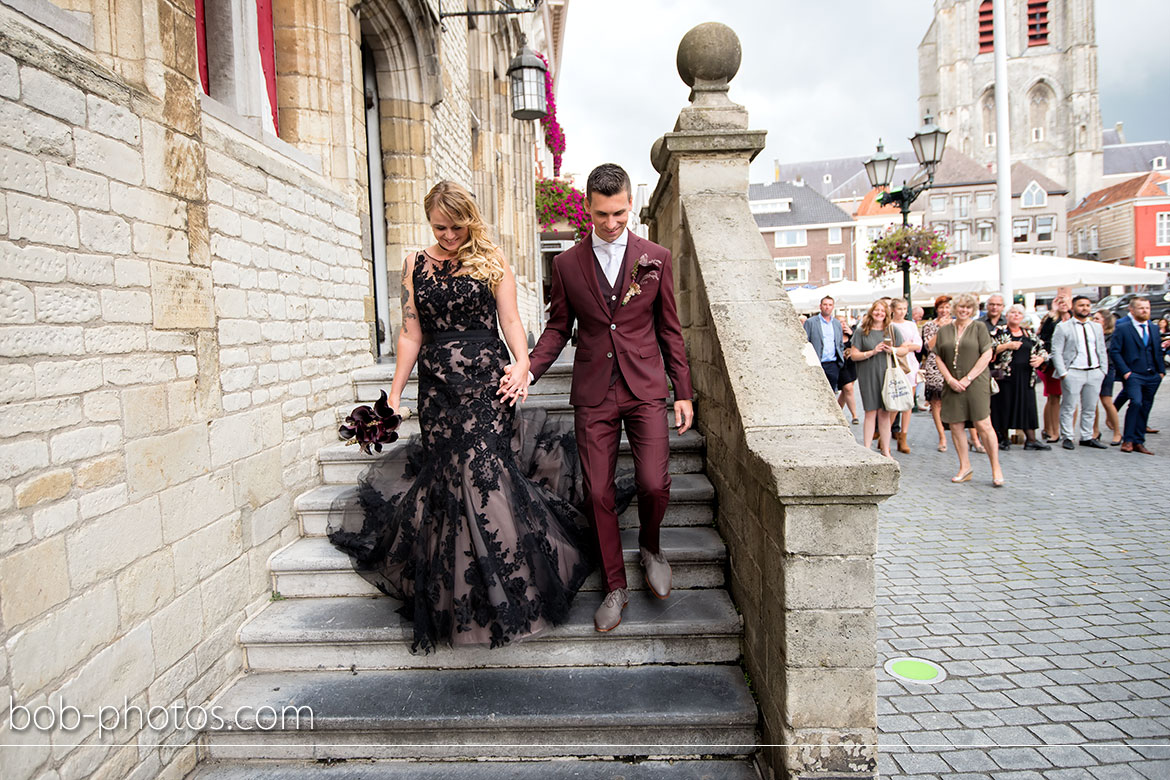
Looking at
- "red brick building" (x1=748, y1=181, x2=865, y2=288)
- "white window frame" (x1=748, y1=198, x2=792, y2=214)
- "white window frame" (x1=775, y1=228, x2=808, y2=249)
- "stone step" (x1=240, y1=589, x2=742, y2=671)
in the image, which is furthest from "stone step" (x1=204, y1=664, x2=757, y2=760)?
"white window frame" (x1=748, y1=198, x2=792, y2=214)

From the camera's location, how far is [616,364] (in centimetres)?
328

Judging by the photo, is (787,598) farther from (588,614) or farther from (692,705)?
(588,614)

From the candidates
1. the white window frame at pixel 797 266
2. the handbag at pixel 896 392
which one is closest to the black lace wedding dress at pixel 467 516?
the handbag at pixel 896 392

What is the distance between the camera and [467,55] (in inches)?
456

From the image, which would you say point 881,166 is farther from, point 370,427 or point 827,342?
point 370,427

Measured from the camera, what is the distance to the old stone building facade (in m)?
2.33

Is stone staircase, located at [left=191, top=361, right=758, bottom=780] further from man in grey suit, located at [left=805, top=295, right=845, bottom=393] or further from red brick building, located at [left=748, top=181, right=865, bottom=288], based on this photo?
red brick building, located at [left=748, top=181, right=865, bottom=288]

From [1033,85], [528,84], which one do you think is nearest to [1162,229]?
[1033,85]

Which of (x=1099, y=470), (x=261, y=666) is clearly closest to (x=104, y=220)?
(x=261, y=666)

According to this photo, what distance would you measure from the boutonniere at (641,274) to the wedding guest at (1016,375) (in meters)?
7.57

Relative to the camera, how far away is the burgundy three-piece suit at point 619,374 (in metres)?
3.28

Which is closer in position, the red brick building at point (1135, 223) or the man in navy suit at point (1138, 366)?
the man in navy suit at point (1138, 366)

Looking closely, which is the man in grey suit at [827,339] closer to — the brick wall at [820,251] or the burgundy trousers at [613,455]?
the burgundy trousers at [613,455]

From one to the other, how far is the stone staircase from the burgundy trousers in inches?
14.9
